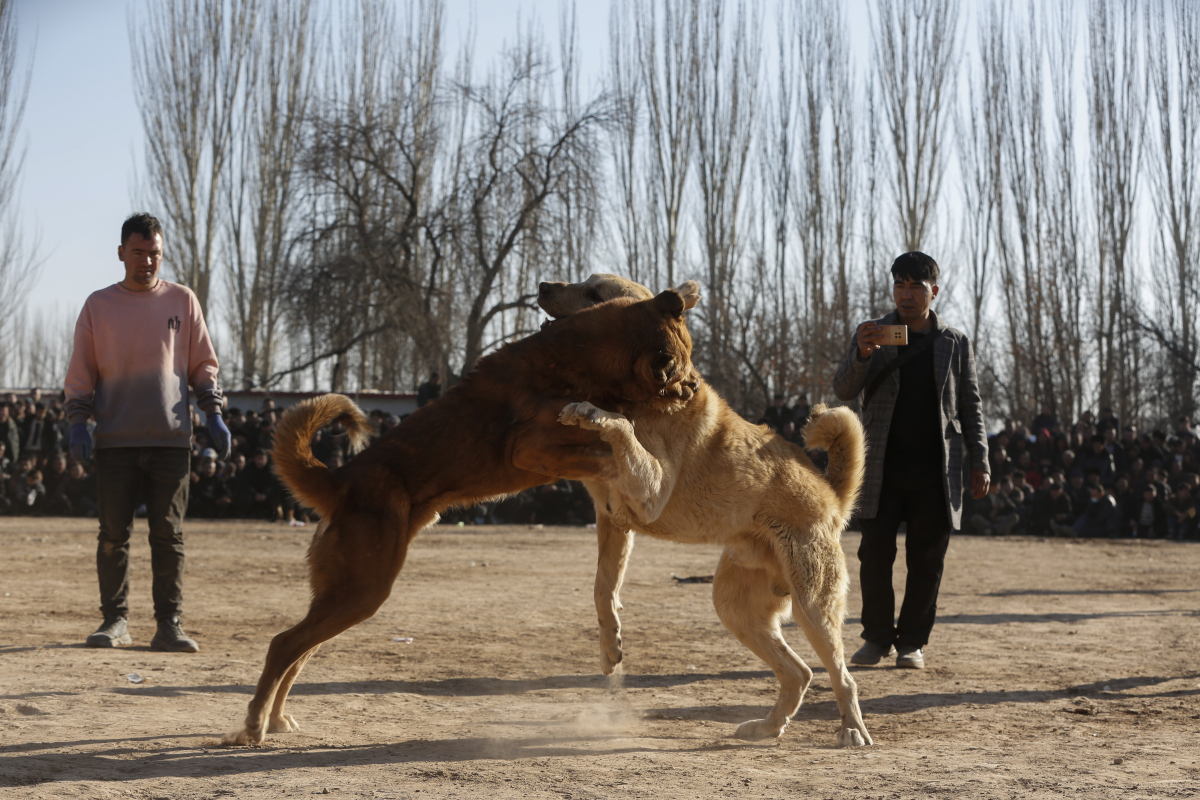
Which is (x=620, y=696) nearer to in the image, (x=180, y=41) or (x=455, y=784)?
(x=455, y=784)

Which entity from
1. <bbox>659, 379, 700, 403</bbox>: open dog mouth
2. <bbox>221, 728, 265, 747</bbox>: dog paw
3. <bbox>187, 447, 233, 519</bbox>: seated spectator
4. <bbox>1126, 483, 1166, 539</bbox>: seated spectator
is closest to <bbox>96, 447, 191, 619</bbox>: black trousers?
<bbox>221, 728, 265, 747</bbox>: dog paw

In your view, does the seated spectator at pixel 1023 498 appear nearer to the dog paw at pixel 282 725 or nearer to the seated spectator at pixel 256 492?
the seated spectator at pixel 256 492

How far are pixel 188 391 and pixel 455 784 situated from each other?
3.78m

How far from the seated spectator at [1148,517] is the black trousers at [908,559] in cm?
1274

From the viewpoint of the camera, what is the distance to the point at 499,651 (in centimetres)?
656

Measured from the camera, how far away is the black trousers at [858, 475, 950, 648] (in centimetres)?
629

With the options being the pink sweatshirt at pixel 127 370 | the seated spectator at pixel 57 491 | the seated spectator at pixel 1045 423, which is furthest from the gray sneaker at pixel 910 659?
the seated spectator at pixel 57 491

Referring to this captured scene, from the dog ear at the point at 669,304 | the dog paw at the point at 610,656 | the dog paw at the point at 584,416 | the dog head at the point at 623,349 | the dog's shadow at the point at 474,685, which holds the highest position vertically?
the dog ear at the point at 669,304

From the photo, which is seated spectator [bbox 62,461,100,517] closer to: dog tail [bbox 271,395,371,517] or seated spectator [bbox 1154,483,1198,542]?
dog tail [bbox 271,395,371,517]

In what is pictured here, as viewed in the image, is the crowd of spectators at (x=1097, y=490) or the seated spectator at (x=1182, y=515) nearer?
the seated spectator at (x=1182, y=515)

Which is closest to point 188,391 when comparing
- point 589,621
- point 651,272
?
point 589,621

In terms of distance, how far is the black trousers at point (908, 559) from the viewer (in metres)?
6.29

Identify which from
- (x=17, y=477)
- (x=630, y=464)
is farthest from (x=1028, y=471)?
(x=17, y=477)

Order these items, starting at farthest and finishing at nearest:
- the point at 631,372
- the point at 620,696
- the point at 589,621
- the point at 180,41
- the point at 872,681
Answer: the point at 180,41 → the point at 589,621 → the point at 872,681 → the point at 620,696 → the point at 631,372
